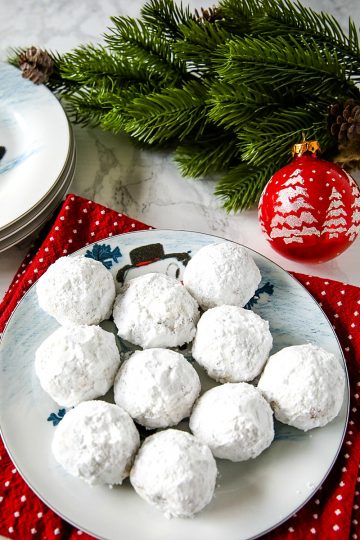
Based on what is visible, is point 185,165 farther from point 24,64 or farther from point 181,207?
point 24,64

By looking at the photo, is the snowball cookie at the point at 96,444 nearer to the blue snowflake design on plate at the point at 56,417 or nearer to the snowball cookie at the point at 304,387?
the blue snowflake design on plate at the point at 56,417

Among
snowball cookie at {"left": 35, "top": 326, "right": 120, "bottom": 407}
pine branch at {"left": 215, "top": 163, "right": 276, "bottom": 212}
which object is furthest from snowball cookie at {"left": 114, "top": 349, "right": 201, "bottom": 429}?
pine branch at {"left": 215, "top": 163, "right": 276, "bottom": 212}

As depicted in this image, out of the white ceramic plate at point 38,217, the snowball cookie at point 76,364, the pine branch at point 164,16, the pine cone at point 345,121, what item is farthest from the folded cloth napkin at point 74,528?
the pine branch at point 164,16

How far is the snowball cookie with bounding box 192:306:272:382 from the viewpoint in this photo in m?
0.84

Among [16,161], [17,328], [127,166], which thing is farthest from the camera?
[127,166]

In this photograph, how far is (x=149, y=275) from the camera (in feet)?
3.03

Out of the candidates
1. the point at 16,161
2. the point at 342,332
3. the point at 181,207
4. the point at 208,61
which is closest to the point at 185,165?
the point at 181,207

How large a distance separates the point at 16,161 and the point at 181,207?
314 millimetres

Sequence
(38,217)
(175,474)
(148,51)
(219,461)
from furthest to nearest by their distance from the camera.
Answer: (148,51), (38,217), (219,461), (175,474)

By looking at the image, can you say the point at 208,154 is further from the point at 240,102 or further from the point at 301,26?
the point at 301,26

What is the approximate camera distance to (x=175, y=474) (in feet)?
2.36

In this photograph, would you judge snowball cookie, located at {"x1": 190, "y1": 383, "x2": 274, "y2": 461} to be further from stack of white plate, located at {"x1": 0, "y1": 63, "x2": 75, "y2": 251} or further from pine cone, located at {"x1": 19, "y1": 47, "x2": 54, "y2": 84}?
pine cone, located at {"x1": 19, "y1": 47, "x2": 54, "y2": 84}

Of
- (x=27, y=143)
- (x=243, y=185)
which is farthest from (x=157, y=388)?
(x=27, y=143)

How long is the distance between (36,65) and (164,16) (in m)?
0.26
